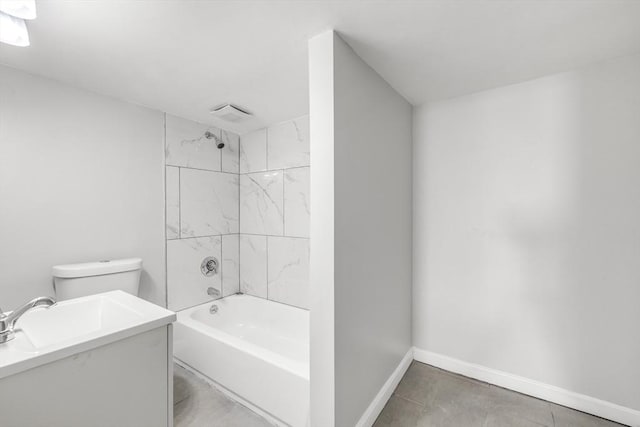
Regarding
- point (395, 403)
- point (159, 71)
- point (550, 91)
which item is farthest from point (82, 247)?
point (550, 91)

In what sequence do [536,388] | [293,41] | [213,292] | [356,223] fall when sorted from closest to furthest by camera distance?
[293,41]
[356,223]
[536,388]
[213,292]

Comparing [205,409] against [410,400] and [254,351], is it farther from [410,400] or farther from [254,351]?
[410,400]

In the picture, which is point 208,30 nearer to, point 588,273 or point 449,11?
point 449,11

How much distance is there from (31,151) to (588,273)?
11.8ft

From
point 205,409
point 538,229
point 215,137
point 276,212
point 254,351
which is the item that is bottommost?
point 205,409

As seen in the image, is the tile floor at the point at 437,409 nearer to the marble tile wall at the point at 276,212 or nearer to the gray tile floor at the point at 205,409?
the gray tile floor at the point at 205,409

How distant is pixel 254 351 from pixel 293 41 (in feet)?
6.06

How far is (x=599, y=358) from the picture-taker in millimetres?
1682

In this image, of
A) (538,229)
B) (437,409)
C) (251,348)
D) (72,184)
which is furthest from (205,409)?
(538,229)

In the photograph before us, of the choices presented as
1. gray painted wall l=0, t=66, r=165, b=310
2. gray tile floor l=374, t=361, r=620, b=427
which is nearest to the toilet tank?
gray painted wall l=0, t=66, r=165, b=310

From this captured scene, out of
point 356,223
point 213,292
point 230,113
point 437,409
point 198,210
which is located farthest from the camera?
point 213,292

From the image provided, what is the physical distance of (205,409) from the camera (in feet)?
5.84

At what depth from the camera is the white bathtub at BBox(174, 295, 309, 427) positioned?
1.59m

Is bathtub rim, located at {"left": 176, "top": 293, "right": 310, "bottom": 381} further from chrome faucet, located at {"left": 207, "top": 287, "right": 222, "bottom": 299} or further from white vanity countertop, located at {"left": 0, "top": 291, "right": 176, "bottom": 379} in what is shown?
white vanity countertop, located at {"left": 0, "top": 291, "right": 176, "bottom": 379}
